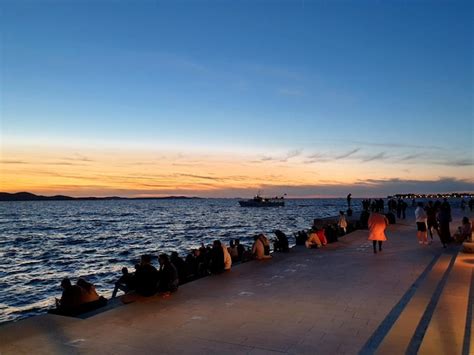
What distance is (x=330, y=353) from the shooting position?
19.6 feet

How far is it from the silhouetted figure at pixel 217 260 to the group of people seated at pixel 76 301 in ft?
12.5

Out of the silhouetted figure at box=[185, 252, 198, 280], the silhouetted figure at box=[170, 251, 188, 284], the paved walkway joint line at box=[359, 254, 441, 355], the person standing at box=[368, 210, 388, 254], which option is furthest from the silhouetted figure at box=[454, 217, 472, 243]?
the silhouetted figure at box=[170, 251, 188, 284]

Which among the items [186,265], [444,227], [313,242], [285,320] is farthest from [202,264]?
[444,227]

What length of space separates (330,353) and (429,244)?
13511 millimetres

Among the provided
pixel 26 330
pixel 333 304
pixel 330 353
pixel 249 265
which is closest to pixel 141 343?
pixel 26 330

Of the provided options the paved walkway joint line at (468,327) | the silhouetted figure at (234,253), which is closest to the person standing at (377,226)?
the silhouetted figure at (234,253)

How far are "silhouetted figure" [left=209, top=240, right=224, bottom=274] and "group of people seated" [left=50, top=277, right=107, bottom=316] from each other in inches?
151

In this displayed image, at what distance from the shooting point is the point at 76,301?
8375mm

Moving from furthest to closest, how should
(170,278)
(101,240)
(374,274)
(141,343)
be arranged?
1. (101,240)
2. (374,274)
3. (170,278)
4. (141,343)

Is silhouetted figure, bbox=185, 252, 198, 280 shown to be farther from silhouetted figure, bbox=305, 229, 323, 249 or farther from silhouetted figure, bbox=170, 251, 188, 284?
silhouetted figure, bbox=305, 229, 323, 249

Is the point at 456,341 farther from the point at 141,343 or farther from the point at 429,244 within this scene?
the point at 429,244

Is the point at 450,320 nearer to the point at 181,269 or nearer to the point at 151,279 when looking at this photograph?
the point at 151,279

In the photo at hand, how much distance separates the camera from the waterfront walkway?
618 cm

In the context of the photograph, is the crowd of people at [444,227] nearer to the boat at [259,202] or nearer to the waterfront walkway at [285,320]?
the waterfront walkway at [285,320]
